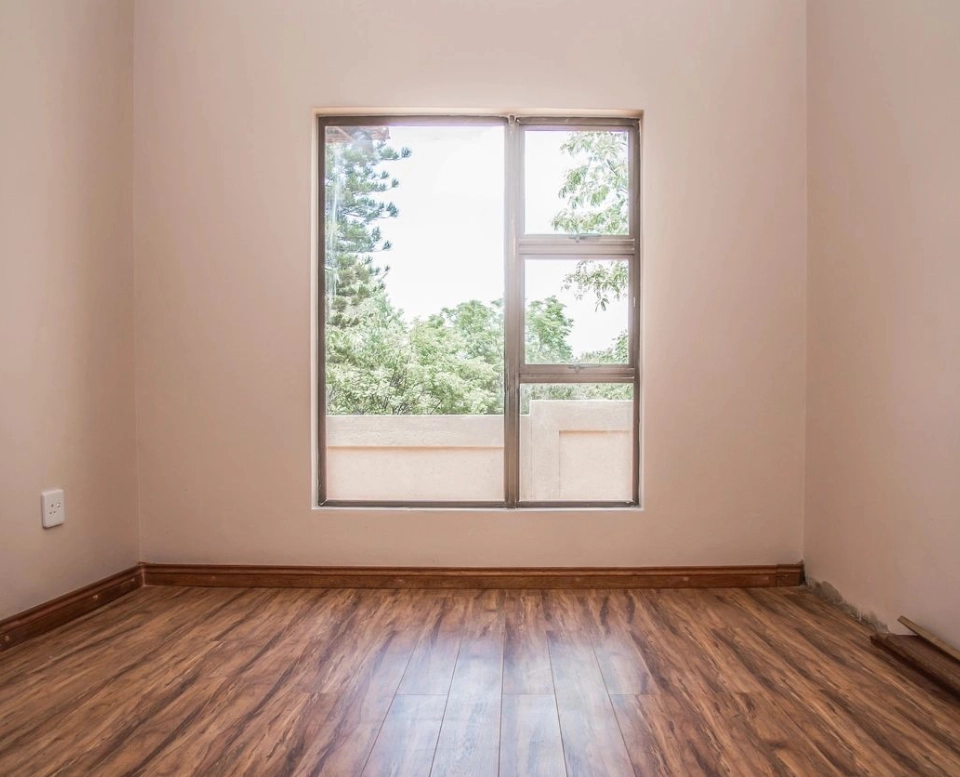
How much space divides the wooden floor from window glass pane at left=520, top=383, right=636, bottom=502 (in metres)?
0.52

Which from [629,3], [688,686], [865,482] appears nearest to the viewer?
[688,686]

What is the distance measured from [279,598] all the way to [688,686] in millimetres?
1754

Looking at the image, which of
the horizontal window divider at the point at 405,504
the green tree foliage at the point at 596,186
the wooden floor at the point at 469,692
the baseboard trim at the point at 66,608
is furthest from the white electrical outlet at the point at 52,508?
the green tree foliage at the point at 596,186

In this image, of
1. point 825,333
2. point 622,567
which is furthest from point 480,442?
point 825,333

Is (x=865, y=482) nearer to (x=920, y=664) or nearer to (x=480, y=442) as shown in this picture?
(x=920, y=664)

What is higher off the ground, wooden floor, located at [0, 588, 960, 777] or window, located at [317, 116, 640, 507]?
window, located at [317, 116, 640, 507]

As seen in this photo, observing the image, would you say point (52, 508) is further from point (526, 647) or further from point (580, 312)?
point (580, 312)

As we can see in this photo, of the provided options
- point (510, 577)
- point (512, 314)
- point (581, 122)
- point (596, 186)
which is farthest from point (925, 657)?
point (581, 122)

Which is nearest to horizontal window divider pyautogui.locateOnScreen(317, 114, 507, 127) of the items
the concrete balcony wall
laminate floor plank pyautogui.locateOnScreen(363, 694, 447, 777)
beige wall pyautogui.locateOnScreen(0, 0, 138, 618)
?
beige wall pyautogui.locateOnScreen(0, 0, 138, 618)

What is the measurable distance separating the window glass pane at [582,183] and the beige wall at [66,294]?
6.17 feet

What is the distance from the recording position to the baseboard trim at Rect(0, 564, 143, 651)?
2.32 m

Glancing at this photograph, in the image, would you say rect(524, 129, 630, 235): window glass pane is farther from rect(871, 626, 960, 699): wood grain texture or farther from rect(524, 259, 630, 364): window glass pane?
rect(871, 626, 960, 699): wood grain texture

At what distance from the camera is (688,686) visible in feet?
6.55

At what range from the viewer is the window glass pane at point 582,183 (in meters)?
3.06
